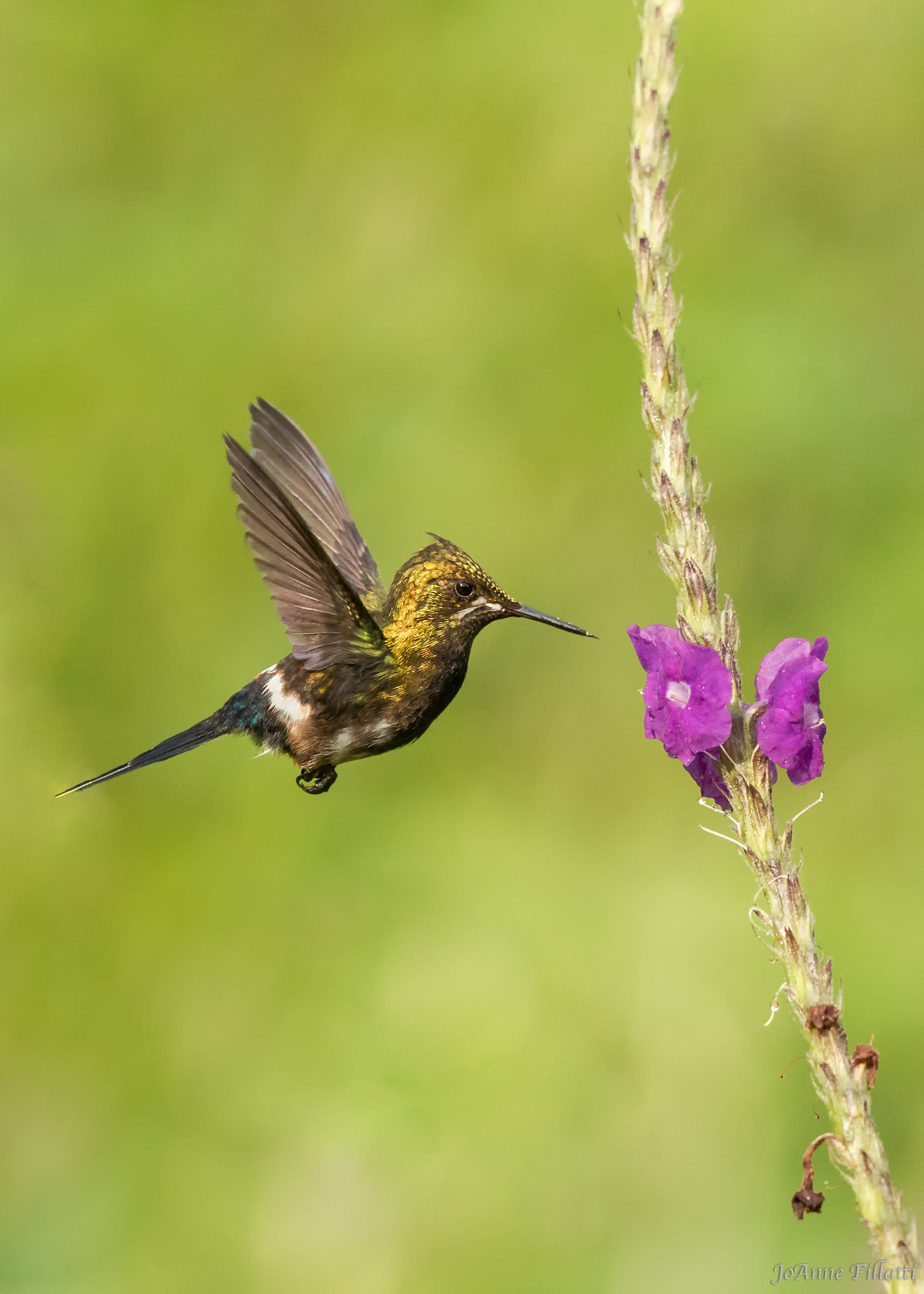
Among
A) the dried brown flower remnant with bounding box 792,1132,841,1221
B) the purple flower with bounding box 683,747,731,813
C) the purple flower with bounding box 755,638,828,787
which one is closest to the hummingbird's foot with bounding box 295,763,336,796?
the purple flower with bounding box 683,747,731,813

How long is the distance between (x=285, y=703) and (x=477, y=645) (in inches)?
82.5

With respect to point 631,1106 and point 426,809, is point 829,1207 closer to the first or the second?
point 631,1106

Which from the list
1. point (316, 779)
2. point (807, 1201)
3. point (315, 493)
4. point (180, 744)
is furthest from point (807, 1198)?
point (315, 493)

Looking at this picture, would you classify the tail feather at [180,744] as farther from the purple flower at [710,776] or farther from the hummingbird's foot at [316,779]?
the purple flower at [710,776]

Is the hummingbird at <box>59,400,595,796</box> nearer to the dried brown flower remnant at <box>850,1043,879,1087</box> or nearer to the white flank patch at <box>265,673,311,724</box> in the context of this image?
the white flank patch at <box>265,673,311,724</box>

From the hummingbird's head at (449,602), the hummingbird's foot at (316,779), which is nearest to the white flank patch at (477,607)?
the hummingbird's head at (449,602)

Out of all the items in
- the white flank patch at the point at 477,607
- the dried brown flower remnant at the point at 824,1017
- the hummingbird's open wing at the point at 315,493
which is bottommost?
the dried brown flower remnant at the point at 824,1017

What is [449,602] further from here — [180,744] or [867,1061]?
[867,1061]

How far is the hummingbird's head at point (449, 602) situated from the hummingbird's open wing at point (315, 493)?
0.98 feet

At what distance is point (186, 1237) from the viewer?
12.8 ft

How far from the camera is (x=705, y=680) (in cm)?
155

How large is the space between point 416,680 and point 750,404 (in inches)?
113

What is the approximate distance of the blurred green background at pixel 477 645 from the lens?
3.94 metres

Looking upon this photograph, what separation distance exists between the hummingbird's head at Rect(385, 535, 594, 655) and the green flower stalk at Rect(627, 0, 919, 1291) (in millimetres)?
844
